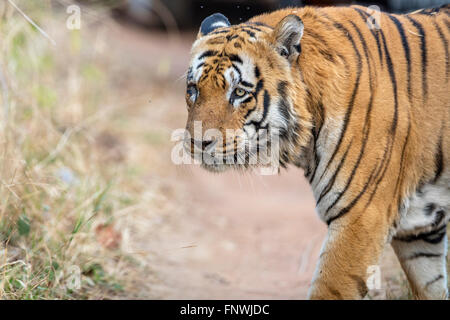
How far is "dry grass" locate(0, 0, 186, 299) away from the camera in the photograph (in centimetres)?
352

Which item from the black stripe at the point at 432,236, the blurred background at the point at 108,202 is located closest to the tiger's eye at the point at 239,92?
the blurred background at the point at 108,202

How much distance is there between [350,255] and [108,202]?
2.80 m

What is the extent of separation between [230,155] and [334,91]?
601 mm

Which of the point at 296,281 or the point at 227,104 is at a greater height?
the point at 227,104

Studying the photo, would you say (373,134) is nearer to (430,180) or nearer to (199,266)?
(430,180)

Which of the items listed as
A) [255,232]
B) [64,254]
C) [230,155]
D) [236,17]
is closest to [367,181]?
[230,155]

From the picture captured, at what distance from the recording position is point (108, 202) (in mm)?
4961

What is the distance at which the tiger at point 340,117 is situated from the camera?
2.70m

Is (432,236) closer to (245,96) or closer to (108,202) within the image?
(245,96)

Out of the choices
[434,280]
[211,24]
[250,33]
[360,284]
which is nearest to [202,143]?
[250,33]

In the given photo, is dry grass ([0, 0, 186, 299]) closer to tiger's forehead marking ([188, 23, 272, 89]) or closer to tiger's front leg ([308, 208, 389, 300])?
tiger's forehead marking ([188, 23, 272, 89])

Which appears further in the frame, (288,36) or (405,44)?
(405,44)

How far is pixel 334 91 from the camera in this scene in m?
2.76

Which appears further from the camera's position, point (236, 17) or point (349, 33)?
point (236, 17)
